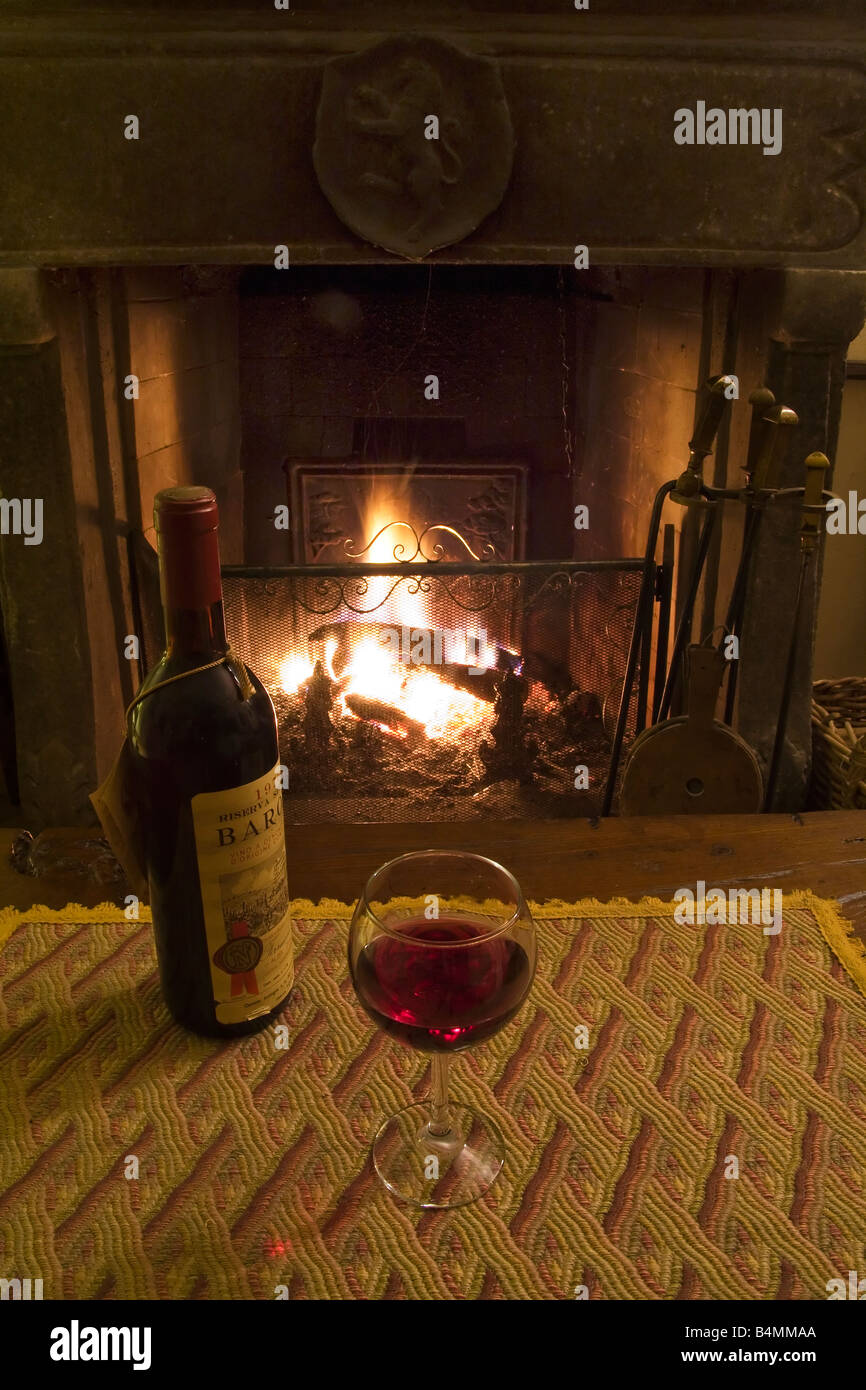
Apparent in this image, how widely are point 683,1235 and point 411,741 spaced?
1386 millimetres

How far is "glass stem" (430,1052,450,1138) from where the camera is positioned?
617 millimetres

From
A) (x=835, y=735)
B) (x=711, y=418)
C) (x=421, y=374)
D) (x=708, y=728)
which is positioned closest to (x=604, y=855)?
(x=708, y=728)

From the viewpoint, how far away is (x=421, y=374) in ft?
7.23

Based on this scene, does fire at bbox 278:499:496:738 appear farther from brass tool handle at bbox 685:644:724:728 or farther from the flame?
brass tool handle at bbox 685:644:724:728

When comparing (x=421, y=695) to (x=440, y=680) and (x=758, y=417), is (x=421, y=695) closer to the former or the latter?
(x=440, y=680)

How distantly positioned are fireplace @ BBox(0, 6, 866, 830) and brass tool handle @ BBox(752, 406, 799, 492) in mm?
225

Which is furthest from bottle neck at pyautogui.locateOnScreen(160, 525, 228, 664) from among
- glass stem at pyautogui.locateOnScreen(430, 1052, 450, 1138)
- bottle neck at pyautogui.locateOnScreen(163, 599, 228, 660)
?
glass stem at pyautogui.locateOnScreen(430, 1052, 450, 1138)

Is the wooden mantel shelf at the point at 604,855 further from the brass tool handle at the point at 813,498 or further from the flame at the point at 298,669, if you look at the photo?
the flame at the point at 298,669

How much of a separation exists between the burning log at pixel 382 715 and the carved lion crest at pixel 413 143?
82 centimetres

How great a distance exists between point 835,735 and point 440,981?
4.33ft

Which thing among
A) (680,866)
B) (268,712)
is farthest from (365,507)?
(268,712)

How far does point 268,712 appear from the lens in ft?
2.25

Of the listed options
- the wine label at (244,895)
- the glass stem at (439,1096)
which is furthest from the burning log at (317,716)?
the glass stem at (439,1096)

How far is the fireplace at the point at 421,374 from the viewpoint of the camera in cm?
140
